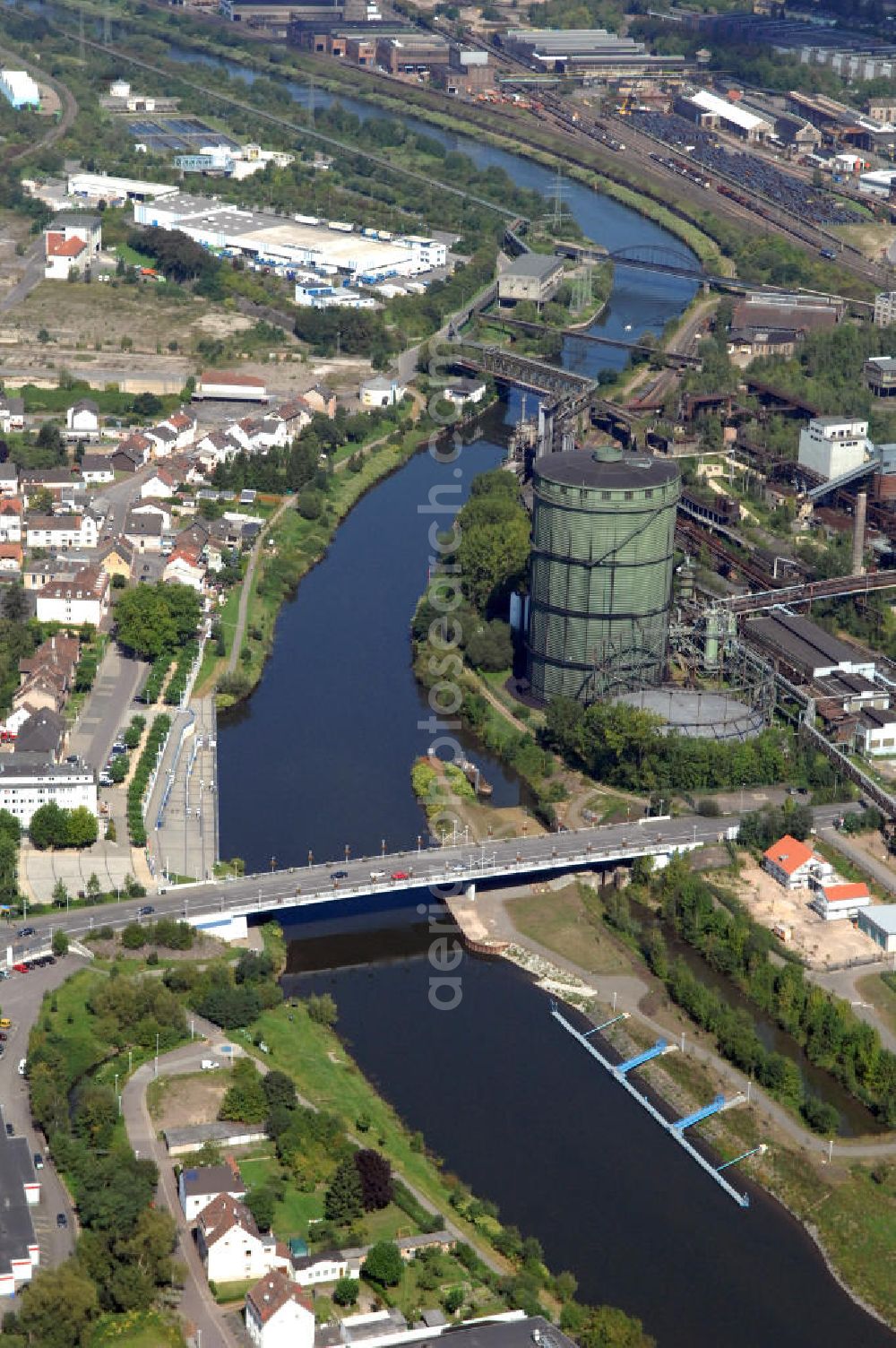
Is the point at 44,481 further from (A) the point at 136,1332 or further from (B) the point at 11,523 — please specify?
(A) the point at 136,1332

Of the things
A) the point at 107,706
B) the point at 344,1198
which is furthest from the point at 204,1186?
the point at 107,706

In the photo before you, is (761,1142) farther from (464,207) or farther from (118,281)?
(464,207)

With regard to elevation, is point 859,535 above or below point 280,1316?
above

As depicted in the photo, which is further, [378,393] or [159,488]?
[378,393]

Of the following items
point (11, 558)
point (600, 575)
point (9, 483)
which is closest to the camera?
point (600, 575)

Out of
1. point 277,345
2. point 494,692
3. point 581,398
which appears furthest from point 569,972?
point 277,345

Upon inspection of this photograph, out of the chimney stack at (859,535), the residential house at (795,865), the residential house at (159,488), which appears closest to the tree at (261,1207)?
the residential house at (795,865)

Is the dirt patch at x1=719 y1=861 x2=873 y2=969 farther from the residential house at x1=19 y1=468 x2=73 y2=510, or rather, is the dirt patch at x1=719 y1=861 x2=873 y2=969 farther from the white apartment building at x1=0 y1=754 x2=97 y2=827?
the residential house at x1=19 y1=468 x2=73 y2=510

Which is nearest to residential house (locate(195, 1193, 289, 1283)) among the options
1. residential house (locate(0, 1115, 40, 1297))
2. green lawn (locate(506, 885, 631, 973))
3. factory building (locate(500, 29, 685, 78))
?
residential house (locate(0, 1115, 40, 1297))
